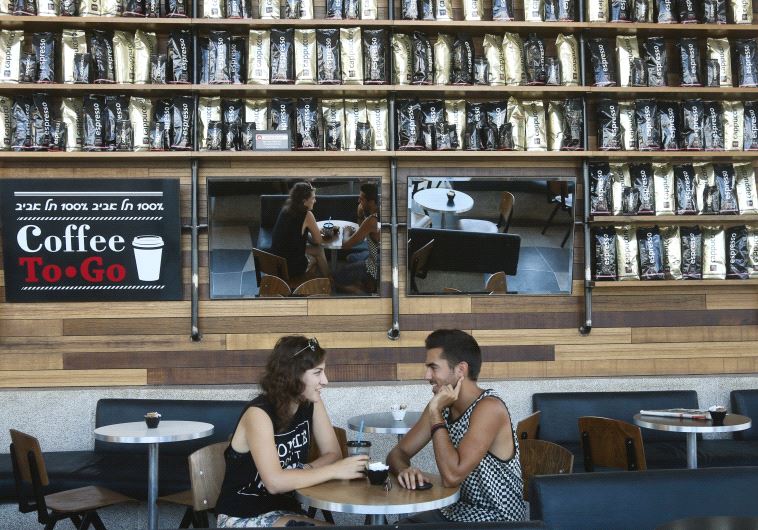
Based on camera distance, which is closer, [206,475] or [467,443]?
[467,443]

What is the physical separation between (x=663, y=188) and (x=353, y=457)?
11.4 ft

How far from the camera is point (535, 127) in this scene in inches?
227

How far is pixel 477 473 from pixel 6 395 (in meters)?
3.47

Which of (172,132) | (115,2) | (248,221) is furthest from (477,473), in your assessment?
(115,2)

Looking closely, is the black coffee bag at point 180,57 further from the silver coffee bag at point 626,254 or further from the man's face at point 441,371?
the man's face at point 441,371

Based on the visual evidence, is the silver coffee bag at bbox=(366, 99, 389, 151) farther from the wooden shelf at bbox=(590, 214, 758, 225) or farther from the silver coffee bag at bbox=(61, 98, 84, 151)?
the silver coffee bag at bbox=(61, 98, 84, 151)

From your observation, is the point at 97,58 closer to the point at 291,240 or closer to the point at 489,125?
the point at 291,240

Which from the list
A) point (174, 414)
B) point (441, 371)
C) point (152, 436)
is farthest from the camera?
point (174, 414)

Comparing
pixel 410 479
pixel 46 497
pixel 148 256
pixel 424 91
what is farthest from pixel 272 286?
pixel 410 479

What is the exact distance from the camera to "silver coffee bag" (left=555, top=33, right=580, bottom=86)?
227 inches

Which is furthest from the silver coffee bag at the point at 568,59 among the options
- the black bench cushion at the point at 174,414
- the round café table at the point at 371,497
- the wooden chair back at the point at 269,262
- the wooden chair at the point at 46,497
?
the wooden chair at the point at 46,497

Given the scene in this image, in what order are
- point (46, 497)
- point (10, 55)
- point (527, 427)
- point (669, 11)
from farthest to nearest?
point (669, 11) < point (10, 55) < point (527, 427) < point (46, 497)

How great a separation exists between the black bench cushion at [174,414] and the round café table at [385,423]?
33.5 inches

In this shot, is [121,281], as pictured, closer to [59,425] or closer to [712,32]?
[59,425]
